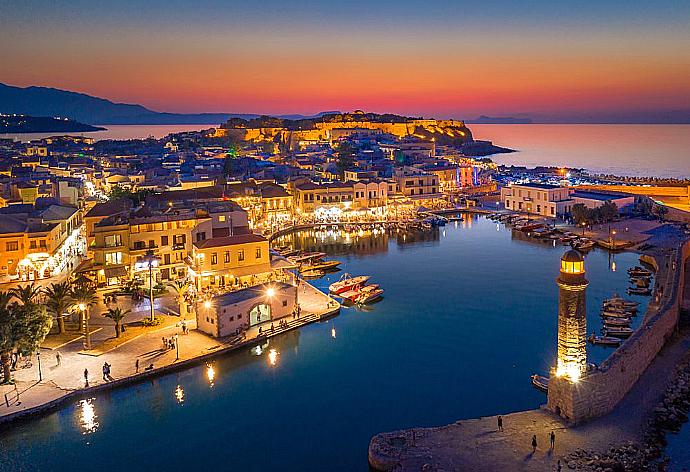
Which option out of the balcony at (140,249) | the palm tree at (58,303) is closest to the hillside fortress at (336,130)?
the balcony at (140,249)

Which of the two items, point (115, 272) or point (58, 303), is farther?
point (115, 272)

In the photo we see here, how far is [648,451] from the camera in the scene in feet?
34.5

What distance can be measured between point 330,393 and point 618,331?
8822 millimetres

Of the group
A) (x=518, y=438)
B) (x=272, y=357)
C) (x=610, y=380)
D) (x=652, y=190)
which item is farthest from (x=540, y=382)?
(x=652, y=190)

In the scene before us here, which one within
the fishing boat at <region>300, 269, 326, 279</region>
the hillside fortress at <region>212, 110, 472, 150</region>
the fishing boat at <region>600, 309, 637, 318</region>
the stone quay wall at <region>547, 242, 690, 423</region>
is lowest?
the fishing boat at <region>600, 309, 637, 318</region>

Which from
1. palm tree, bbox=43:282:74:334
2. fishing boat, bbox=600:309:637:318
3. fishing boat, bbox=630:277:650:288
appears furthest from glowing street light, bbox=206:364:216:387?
fishing boat, bbox=630:277:650:288

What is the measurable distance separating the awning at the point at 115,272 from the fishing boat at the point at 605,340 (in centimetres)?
1596

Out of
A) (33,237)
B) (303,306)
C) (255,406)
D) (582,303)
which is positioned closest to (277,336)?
(303,306)

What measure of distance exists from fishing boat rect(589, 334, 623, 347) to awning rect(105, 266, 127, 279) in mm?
15958

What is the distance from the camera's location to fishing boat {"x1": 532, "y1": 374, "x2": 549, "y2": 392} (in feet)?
46.4

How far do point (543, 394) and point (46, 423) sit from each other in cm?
1091

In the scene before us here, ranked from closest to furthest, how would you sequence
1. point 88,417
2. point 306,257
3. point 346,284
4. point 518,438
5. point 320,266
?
point 518,438, point 88,417, point 346,284, point 320,266, point 306,257

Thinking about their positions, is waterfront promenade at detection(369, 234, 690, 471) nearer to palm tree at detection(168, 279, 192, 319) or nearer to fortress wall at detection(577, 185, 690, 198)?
palm tree at detection(168, 279, 192, 319)

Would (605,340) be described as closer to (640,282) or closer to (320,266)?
(640,282)
